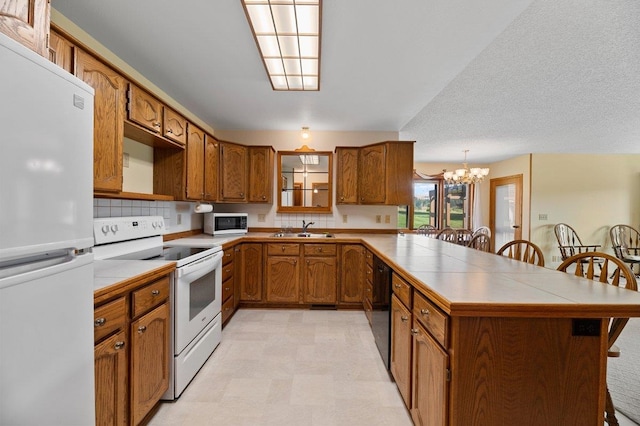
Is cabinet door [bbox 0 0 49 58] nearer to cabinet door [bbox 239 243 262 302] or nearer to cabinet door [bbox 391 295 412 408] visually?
cabinet door [bbox 391 295 412 408]

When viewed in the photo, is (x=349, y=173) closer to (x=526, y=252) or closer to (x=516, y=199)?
(x=526, y=252)

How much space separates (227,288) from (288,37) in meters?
2.33

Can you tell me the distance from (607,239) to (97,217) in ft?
27.7

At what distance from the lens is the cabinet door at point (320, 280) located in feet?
10.6

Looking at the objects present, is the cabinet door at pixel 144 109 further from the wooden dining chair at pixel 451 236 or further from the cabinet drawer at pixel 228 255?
the wooden dining chair at pixel 451 236

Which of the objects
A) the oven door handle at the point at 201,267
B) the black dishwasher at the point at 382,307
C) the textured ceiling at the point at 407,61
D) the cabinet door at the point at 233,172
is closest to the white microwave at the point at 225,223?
the cabinet door at the point at 233,172

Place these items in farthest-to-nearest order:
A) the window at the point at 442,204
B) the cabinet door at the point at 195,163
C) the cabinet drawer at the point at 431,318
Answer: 1. the window at the point at 442,204
2. the cabinet door at the point at 195,163
3. the cabinet drawer at the point at 431,318

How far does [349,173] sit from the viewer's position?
11.9ft

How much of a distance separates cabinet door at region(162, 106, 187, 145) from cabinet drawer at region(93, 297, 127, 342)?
1471mm

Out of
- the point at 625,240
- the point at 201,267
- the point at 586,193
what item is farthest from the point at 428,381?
the point at 625,240

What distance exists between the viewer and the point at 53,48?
1.25 metres

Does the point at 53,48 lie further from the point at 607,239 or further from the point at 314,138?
the point at 607,239

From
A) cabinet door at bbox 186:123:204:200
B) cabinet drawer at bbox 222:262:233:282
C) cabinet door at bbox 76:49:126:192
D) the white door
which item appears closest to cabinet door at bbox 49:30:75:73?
cabinet door at bbox 76:49:126:192

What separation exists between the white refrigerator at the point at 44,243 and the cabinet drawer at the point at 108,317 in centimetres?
19
